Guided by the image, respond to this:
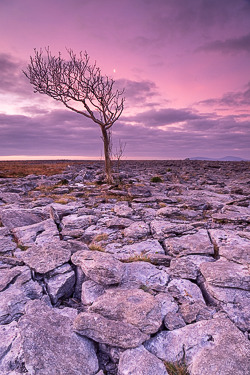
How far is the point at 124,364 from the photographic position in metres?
3.52

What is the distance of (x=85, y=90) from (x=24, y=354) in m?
19.5

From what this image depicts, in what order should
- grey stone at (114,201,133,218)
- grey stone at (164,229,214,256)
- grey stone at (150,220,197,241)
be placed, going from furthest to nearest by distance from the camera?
grey stone at (114,201,133,218)
grey stone at (150,220,197,241)
grey stone at (164,229,214,256)

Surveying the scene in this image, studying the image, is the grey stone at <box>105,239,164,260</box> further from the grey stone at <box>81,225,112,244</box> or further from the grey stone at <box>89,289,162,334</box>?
the grey stone at <box>89,289,162,334</box>

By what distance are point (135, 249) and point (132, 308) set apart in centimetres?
280

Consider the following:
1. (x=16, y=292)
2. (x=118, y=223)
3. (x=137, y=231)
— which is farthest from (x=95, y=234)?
(x=16, y=292)

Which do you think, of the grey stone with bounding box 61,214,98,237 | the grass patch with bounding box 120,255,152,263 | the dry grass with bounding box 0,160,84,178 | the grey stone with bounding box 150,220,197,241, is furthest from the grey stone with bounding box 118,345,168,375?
the dry grass with bounding box 0,160,84,178

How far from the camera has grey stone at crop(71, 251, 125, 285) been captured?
17.1 ft

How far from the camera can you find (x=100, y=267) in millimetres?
5309

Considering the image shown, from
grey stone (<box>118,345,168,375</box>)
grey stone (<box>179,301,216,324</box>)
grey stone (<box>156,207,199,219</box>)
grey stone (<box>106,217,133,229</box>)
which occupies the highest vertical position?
grey stone (<box>156,207,199,219</box>)

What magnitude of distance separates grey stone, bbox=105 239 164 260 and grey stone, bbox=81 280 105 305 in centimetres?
131

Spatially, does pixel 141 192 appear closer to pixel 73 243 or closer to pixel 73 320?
pixel 73 243

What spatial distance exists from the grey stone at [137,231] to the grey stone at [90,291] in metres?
2.92

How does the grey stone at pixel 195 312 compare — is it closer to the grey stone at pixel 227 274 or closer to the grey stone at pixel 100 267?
the grey stone at pixel 227 274

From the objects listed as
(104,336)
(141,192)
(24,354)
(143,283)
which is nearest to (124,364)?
(104,336)
